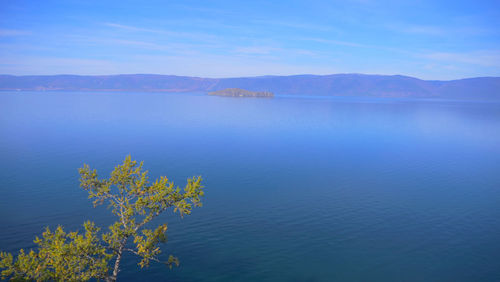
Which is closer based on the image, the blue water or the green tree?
the green tree

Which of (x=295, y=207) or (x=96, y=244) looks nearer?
(x=96, y=244)

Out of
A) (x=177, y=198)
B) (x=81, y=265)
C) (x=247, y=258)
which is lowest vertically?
(x=247, y=258)

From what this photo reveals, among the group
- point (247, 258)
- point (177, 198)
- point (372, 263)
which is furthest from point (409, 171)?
point (177, 198)

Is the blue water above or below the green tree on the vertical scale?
below

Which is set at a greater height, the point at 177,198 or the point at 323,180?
the point at 177,198

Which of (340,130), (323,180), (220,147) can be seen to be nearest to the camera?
(323,180)

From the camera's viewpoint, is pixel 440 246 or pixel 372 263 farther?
pixel 440 246

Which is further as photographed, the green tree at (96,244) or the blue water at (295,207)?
the blue water at (295,207)

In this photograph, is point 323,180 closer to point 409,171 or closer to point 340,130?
point 409,171

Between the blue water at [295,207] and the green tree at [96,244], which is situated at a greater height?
the green tree at [96,244]

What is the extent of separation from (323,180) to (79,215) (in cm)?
3550

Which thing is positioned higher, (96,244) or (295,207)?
Result: (96,244)

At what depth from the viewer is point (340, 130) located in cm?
11925

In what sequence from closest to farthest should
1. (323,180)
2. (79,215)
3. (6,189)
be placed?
(79,215) < (6,189) < (323,180)
